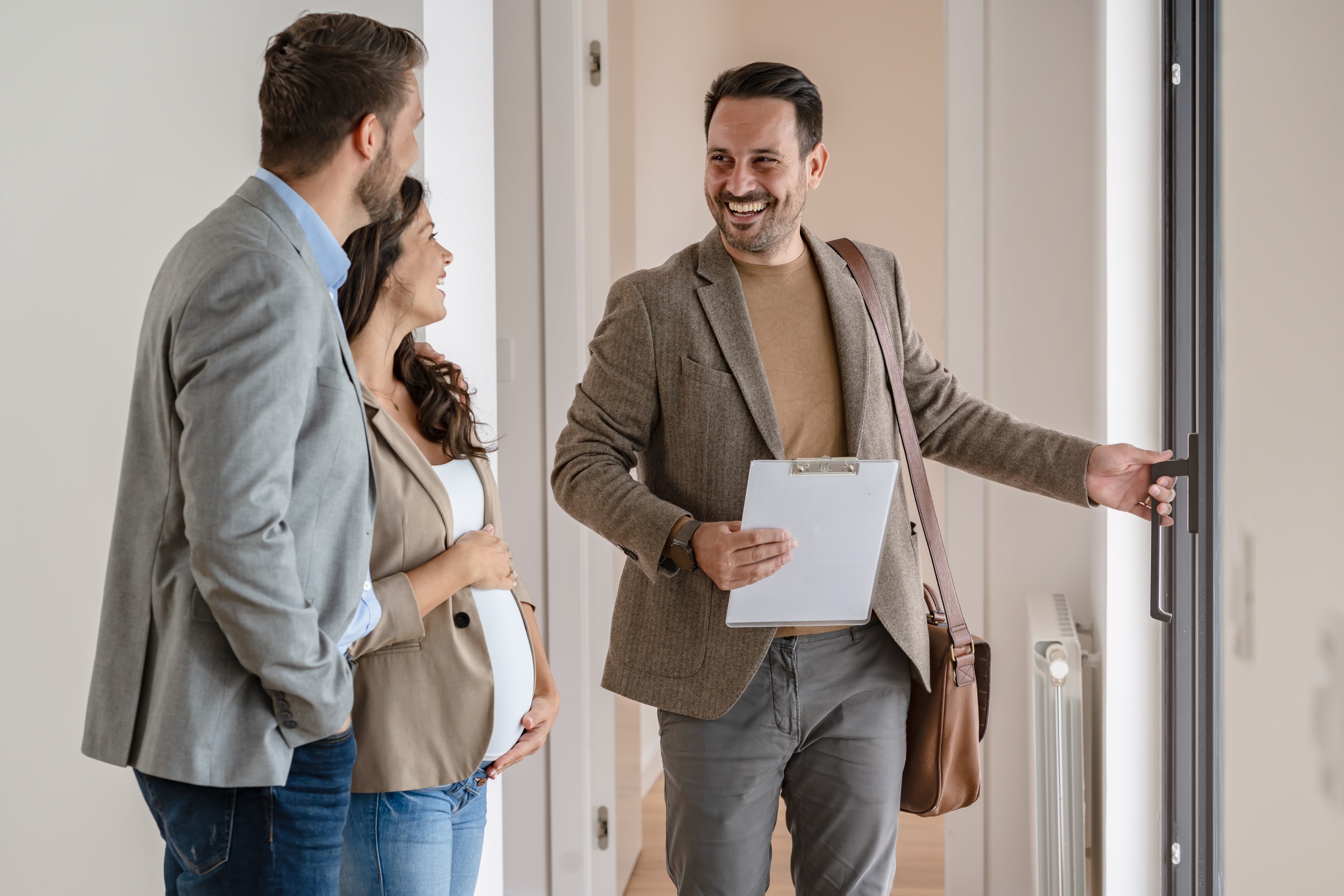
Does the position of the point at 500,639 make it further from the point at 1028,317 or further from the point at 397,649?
the point at 1028,317

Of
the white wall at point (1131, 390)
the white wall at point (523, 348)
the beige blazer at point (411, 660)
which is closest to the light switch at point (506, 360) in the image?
the white wall at point (523, 348)

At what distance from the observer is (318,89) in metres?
1.00

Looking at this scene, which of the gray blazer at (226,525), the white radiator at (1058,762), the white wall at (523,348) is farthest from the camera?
the white wall at (523,348)

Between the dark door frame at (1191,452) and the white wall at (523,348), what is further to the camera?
the white wall at (523,348)

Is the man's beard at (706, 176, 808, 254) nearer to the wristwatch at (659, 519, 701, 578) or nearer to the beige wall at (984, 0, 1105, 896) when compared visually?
the wristwatch at (659, 519, 701, 578)

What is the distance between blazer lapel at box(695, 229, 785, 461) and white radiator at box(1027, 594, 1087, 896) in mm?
954

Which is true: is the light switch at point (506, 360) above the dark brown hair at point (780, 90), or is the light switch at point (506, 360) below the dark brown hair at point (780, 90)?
below

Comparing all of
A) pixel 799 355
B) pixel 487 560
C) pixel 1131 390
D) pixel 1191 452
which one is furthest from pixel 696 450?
pixel 1131 390

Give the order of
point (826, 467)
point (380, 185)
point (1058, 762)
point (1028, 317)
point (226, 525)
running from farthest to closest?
1. point (1028, 317)
2. point (1058, 762)
3. point (826, 467)
4. point (380, 185)
5. point (226, 525)

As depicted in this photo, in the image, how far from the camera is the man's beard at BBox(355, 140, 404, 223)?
41.2 inches

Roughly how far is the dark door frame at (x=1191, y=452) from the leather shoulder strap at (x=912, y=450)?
0.28m

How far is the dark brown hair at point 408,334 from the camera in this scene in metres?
1.38

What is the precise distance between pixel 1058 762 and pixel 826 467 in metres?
1.16

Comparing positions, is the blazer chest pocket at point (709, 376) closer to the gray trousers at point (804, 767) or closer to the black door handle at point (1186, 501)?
the gray trousers at point (804, 767)
